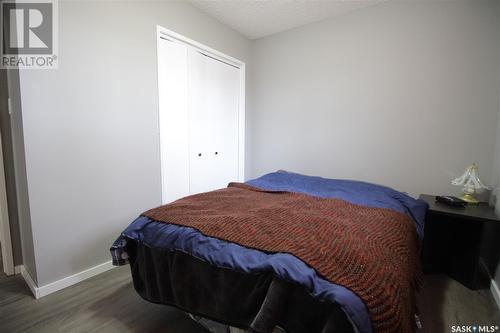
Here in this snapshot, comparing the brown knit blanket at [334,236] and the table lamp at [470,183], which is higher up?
the table lamp at [470,183]

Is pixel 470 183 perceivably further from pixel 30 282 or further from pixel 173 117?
pixel 30 282

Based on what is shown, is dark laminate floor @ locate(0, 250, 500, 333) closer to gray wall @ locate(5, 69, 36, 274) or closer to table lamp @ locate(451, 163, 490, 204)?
gray wall @ locate(5, 69, 36, 274)

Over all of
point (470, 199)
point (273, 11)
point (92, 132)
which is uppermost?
point (273, 11)

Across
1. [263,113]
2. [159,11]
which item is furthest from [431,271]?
[159,11]

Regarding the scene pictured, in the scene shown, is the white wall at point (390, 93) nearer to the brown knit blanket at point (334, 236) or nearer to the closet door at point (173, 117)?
the brown knit blanket at point (334, 236)

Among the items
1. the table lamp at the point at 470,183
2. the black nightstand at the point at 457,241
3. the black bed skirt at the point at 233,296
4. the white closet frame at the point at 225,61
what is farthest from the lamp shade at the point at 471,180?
the white closet frame at the point at 225,61

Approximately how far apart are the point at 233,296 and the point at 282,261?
0.94 feet

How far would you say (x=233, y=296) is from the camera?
99 cm

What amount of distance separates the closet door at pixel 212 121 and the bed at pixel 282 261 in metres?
1.20

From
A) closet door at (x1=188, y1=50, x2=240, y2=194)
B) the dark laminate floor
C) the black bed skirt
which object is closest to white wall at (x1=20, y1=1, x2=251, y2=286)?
the dark laminate floor

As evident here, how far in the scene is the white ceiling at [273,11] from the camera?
2.42m

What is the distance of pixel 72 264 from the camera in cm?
177

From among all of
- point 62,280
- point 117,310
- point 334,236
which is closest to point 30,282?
point 62,280

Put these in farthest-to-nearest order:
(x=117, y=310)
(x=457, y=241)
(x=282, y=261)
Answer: (x=457, y=241)
(x=117, y=310)
(x=282, y=261)
